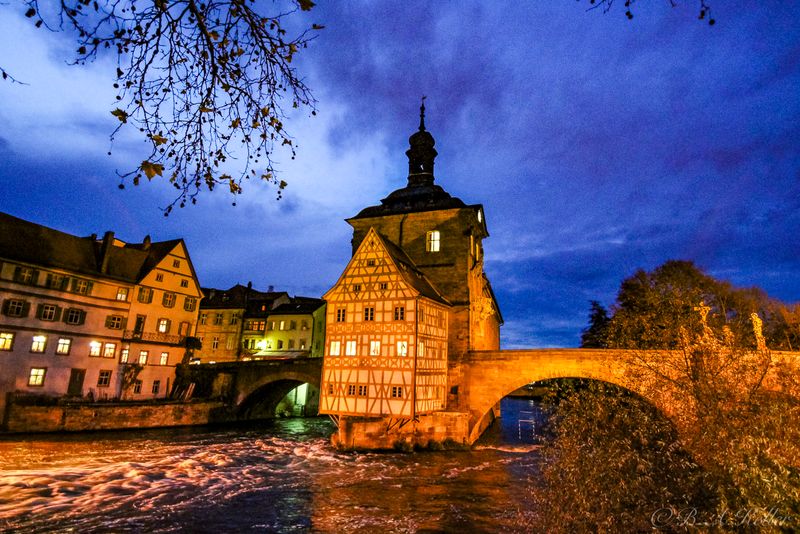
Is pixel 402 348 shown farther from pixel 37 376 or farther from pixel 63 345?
pixel 37 376

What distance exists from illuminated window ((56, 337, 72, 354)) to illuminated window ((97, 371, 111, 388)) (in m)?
2.70

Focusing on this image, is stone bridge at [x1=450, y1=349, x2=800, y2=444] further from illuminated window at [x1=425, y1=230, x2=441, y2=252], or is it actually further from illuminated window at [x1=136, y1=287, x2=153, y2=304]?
illuminated window at [x1=136, y1=287, x2=153, y2=304]

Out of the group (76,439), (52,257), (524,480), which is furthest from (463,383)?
(52,257)

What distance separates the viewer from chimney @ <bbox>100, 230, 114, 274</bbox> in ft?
98.5

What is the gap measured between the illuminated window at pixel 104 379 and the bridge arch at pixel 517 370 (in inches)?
937

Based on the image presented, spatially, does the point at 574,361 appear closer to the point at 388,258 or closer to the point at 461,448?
the point at 461,448

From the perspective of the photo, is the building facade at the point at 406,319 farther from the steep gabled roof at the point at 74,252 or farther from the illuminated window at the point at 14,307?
the illuminated window at the point at 14,307

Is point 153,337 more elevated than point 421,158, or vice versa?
point 421,158

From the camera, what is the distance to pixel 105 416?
26.3 meters

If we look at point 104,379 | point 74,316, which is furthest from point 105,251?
point 104,379

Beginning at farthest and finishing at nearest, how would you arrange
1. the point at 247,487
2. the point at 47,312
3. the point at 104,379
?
the point at 104,379 → the point at 47,312 → the point at 247,487

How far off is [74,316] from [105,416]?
686 centimetres

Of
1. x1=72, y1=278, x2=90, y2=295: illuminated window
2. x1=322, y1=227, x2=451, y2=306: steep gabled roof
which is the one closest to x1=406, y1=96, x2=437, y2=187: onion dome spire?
x1=322, y1=227, x2=451, y2=306: steep gabled roof

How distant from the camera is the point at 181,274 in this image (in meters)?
35.4
